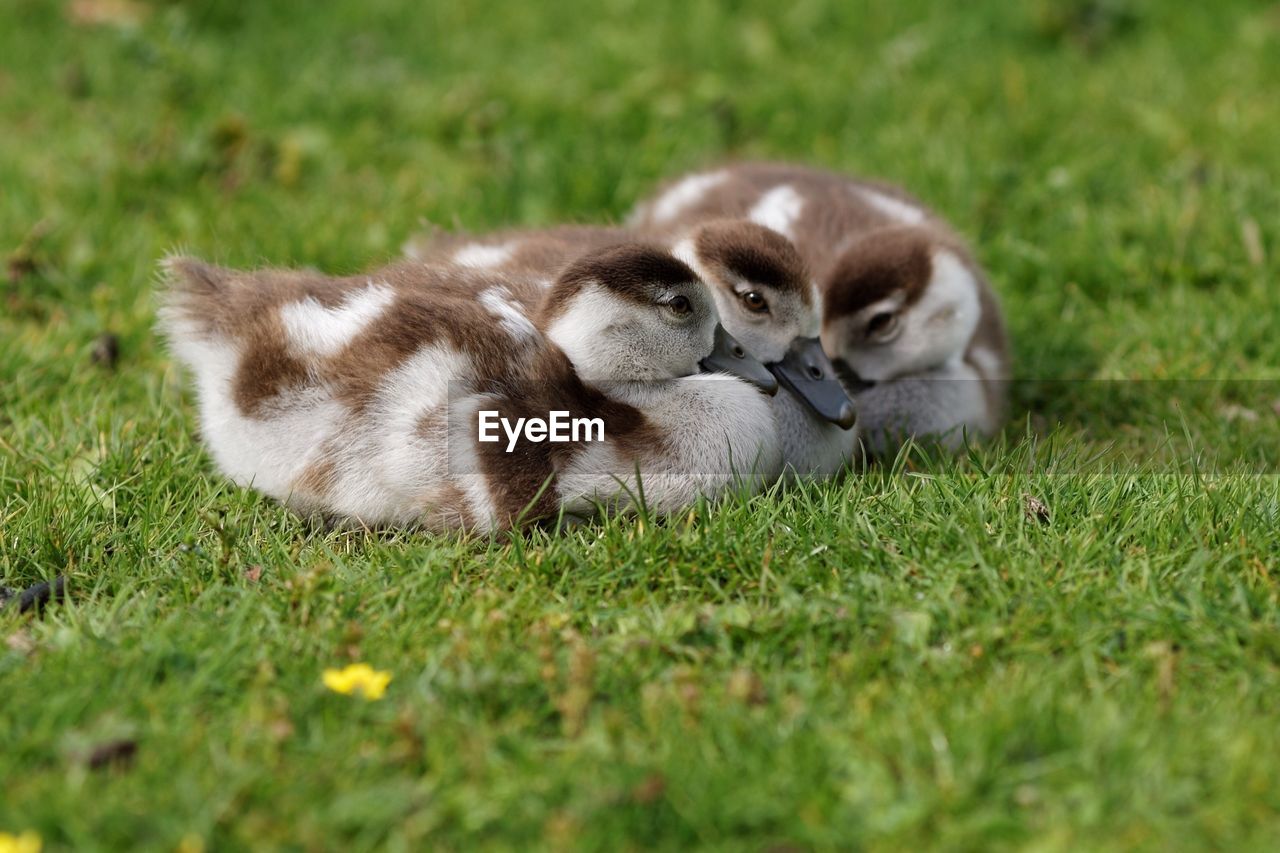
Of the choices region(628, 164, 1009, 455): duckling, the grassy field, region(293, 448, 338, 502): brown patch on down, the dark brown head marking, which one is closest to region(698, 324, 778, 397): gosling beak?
the grassy field

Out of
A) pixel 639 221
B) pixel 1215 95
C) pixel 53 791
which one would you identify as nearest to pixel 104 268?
pixel 639 221

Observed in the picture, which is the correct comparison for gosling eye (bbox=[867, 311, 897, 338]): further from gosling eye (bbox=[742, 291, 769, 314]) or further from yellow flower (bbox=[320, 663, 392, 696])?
yellow flower (bbox=[320, 663, 392, 696])

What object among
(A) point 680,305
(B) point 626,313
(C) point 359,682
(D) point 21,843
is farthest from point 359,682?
(A) point 680,305

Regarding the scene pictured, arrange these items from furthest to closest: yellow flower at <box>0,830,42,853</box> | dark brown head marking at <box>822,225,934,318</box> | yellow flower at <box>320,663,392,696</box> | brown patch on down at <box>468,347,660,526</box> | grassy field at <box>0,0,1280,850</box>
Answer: dark brown head marking at <box>822,225,934,318</box>
brown patch on down at <box>468,347,660,526</box>
yellow flower at <box>320,663,392,696</box>
grassy field at <box>0,0,1280,850</box>
yellow flower at <box>0,830,42,853</box>

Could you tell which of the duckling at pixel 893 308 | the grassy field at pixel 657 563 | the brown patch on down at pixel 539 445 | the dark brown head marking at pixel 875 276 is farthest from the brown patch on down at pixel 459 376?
the dark brown head marking at pixel 875 276

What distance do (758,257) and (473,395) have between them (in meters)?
0.94

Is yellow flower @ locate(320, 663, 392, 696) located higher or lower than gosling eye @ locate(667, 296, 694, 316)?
lower

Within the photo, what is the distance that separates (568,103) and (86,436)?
9.87 ft

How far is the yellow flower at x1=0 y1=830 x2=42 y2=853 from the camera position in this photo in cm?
227

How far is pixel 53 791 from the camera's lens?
7.93 feet

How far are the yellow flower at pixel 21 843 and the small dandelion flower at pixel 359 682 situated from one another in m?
0.60

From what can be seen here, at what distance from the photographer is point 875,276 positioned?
4457 millimetres

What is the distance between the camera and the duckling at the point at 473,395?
338cm

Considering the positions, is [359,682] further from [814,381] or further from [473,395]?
[814,381]
